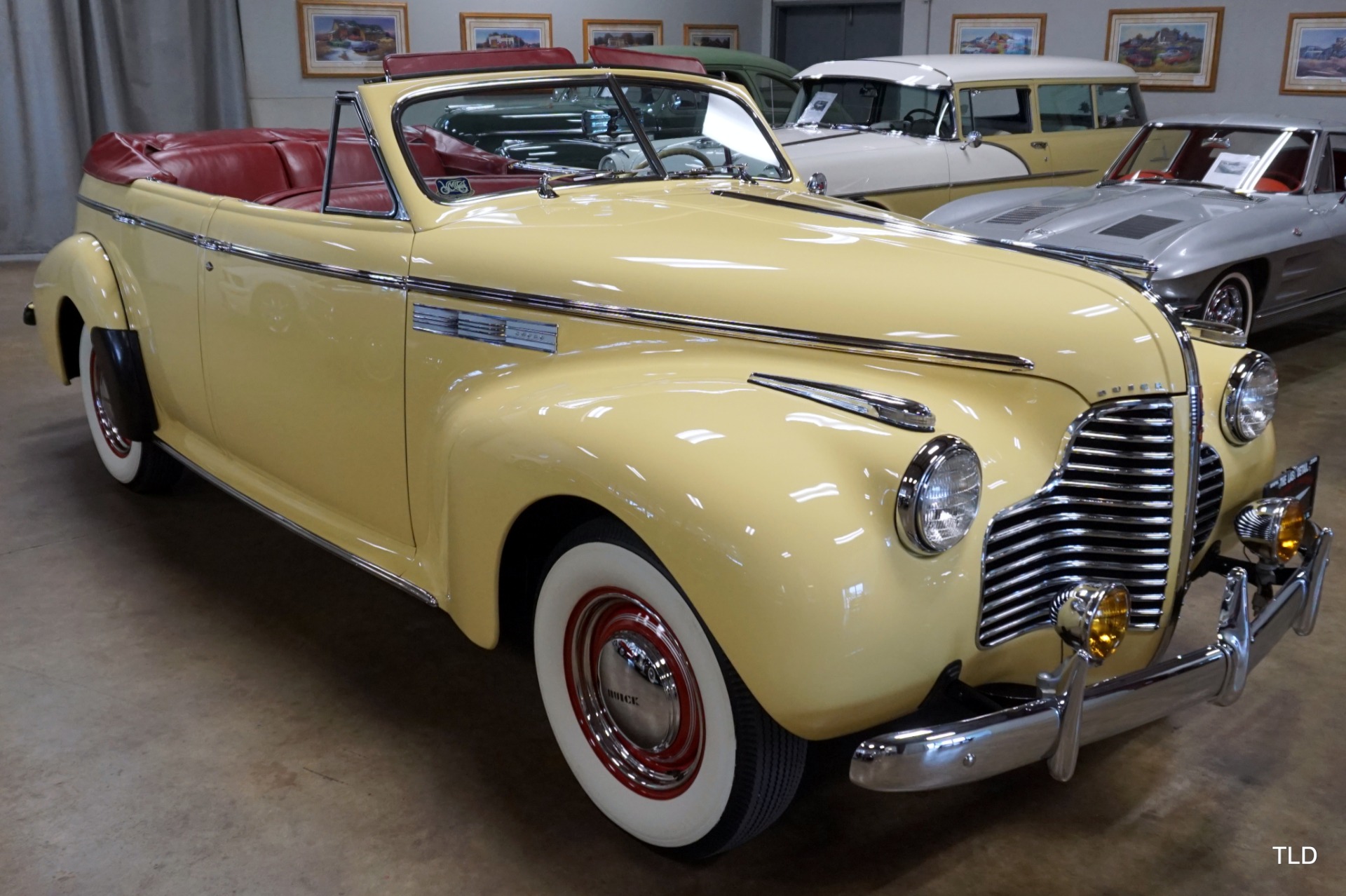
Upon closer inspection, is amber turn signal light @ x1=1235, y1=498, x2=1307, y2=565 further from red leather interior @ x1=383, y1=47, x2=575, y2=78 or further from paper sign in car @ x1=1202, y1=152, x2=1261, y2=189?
paper sign in car @ x1=1202, y1=152, x2=1261, y2=189

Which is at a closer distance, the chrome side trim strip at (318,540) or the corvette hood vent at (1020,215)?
the chrome side trim strip at (318,540)

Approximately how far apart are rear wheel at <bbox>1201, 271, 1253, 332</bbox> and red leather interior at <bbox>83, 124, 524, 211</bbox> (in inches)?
139

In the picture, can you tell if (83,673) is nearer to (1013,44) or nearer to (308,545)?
(308,545)

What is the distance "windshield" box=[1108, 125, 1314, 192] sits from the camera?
5.95 m

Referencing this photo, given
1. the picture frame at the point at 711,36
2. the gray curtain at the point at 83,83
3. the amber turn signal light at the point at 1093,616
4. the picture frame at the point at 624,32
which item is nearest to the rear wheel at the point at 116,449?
the amber turn signal light at the point at 1093,616

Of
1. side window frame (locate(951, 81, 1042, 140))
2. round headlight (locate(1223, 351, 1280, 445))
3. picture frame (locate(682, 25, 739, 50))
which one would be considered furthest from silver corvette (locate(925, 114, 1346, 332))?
picture frame (locate(682, 25, 739, 50))

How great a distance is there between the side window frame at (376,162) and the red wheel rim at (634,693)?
1.14 m

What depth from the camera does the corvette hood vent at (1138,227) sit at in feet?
16.9

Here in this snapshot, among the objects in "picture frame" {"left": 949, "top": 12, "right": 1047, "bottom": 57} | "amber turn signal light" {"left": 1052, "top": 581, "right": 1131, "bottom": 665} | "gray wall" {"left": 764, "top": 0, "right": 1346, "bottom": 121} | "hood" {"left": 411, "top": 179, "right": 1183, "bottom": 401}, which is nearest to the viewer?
"amber turn signal light" {"left": 1052, "top": 581, "right": 1131, "bottom": 665}

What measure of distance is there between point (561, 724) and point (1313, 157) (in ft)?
18.5

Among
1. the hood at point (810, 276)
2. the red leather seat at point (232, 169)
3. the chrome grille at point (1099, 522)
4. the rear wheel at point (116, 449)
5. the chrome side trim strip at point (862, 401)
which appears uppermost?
the red leather seat at point (232, 169)

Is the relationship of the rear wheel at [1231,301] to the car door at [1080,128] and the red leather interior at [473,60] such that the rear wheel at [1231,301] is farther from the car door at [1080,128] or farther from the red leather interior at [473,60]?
the red leather interior at [473,60]

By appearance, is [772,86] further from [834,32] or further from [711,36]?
[834,32]

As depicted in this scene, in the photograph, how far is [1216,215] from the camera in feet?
17.7
